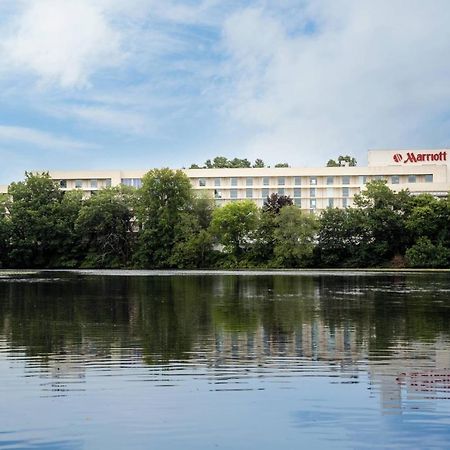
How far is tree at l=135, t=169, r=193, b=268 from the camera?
347 ft

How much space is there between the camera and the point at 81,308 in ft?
97.1

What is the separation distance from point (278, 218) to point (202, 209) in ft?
53.1

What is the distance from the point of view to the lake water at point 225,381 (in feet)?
31.7

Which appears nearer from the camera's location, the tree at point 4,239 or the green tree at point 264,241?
the green tree at point 264,241

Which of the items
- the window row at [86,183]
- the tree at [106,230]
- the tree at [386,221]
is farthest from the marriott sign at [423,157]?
the window row at [86,183]

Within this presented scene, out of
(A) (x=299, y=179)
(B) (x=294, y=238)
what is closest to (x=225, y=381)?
(B) (x=294, y=238)

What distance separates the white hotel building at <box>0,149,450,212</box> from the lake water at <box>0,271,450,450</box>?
111m

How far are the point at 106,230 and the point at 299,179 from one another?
48811 mm

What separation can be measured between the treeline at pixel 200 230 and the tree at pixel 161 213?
0.56ft

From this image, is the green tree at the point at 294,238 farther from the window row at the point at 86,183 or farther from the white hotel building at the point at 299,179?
the window row at the point at 86,183

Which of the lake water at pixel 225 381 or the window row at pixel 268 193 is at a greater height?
the window row at pixel 268 193

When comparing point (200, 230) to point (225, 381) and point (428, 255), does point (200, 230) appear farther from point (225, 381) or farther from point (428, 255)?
point (225, 381)

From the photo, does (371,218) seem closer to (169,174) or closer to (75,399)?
(169,174)

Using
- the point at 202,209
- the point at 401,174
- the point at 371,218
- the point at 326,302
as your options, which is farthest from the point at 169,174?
the point at 326,302
